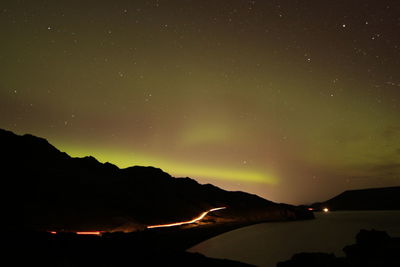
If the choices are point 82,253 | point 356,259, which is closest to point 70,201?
point 82,253

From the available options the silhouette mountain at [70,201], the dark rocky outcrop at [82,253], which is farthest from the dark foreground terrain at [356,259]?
the silhouette mountain at [70,201]

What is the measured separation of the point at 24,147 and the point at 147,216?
44250 mm

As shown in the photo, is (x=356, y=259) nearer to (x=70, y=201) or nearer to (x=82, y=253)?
(x=82, y=253)

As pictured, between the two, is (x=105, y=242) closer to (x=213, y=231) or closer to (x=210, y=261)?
(x=210, y=261)

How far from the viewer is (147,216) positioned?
79500 mm

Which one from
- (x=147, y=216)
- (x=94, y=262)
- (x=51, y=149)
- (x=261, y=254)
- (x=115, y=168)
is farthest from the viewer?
(x=115, y=168)

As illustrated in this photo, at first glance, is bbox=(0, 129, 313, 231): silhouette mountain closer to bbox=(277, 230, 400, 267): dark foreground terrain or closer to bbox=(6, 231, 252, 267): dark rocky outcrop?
bbox=(6, 231, 252, 267): dark rocky outcrop

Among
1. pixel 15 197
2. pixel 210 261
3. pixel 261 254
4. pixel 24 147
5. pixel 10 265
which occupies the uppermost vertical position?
pixel 24 147

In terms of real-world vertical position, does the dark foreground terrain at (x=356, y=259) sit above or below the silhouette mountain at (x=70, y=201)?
below

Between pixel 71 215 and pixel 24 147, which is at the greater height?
pixel 24 147

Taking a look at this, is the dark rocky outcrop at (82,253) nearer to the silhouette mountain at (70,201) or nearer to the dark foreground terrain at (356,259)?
the dark foreground terrain at (356,259)

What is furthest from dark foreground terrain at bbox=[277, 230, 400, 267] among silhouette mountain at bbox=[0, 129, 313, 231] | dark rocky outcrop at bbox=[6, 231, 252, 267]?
silhouette mountain at bbox=[0, 129, 313, 231]

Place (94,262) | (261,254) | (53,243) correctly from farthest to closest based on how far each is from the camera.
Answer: (261,254) < (53,243) < (94,262)

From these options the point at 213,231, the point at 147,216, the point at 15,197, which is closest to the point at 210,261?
the point at 213,231
